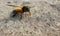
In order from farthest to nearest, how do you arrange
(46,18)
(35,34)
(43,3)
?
(43,3)
(46,18)
(35,34)

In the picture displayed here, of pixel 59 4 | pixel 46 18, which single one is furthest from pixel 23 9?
pixel 59 4

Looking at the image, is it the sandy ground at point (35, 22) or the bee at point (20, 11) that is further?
the bee at point (20, 11)

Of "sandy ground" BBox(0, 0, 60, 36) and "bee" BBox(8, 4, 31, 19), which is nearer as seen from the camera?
"sandy ground" BBox(0, 0, 60, 36)

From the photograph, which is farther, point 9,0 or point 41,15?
point 9,0

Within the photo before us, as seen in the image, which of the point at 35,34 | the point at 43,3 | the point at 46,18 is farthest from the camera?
the point at 43,3

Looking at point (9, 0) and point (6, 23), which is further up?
point (9, 0)

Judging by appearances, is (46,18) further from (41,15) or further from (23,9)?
(23,9)

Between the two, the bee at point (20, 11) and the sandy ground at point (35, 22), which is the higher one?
the bee at point (20, 11)

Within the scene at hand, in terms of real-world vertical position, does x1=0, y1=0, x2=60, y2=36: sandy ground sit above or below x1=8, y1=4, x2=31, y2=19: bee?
below
